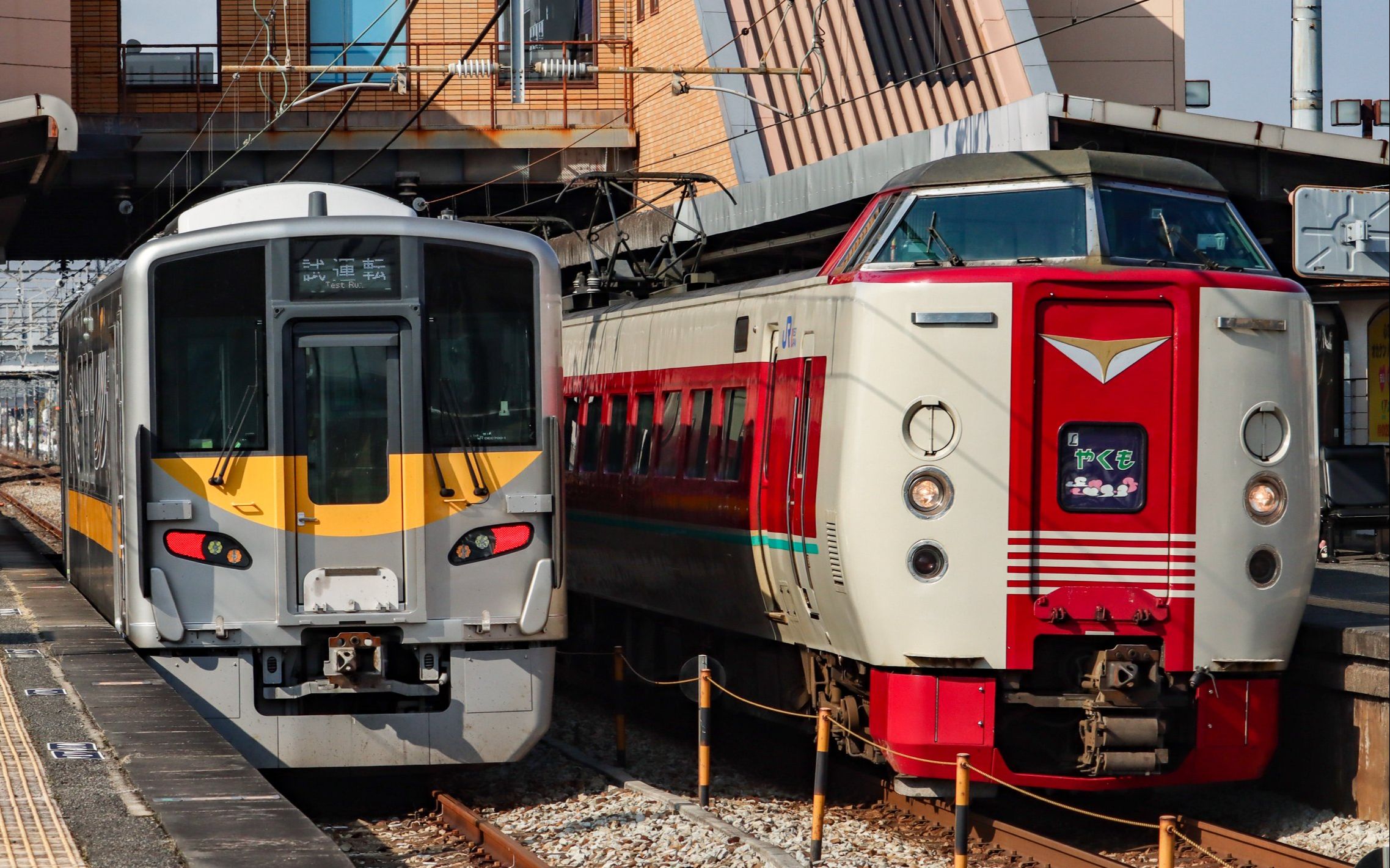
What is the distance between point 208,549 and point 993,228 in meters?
4.39

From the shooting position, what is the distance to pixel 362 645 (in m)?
9.18

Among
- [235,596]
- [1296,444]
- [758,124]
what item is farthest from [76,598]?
[758,124]

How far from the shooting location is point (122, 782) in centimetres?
720

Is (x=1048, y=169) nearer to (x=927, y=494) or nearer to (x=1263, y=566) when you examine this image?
(x=927, y=494)

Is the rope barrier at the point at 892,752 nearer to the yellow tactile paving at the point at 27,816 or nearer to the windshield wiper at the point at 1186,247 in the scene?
the windshield wiper at the point at 1186,247

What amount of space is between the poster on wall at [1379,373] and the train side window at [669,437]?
9.46 m

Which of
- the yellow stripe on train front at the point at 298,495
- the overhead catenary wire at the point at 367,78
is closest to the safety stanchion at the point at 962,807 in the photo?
the yellow stripe on train front at the point at 298,495

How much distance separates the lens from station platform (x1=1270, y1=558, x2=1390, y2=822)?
376 inches

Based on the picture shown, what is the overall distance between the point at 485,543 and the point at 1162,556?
136 inches

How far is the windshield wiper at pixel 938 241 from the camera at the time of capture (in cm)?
924

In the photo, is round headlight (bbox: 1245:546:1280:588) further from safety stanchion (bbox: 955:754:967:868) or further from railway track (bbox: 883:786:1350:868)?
safety stanchion (bbox: 955:754:967:868)

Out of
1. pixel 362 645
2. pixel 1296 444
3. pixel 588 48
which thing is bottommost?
pixel 362 645

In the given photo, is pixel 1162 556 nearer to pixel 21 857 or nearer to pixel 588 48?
pixel 21 857

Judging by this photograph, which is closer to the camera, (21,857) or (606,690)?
(21,857)
